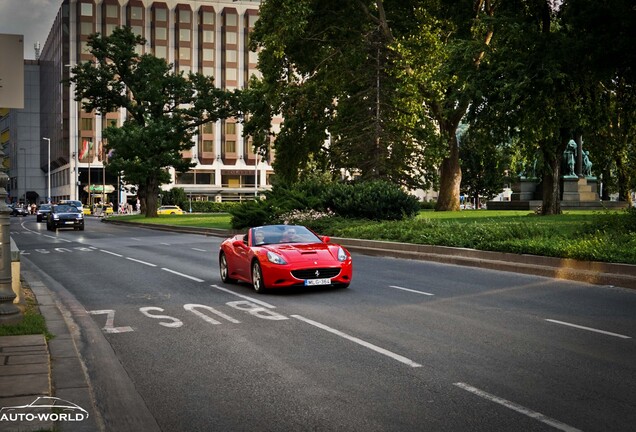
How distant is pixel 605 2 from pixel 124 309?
1817 cm

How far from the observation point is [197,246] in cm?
2953

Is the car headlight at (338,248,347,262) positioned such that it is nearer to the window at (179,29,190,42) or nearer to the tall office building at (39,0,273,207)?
the tall office building at (39,0,273,207)

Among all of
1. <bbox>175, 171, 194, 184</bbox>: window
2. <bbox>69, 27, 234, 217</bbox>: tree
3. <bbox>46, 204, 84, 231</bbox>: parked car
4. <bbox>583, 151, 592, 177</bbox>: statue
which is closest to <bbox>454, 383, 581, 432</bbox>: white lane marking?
<bbox>46, 204, 84, 231</bbox>: parked car

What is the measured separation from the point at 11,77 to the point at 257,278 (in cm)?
669

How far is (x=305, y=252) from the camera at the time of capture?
46.7ft

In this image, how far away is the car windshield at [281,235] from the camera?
15047 millimetres

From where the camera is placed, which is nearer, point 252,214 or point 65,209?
point 252,214

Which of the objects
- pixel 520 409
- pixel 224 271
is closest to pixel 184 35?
pixel 224 271

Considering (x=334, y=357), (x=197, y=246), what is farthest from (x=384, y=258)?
(x=334, y=357)

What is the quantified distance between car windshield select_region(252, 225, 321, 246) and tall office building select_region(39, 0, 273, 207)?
93.1 m

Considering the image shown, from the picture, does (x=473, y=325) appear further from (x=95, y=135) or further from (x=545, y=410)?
(x=95, y=135)

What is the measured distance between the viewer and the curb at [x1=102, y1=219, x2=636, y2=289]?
15.4 meters

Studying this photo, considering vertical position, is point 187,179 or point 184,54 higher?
point 184,54

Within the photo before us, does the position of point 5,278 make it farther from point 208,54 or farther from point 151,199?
point 208,54
